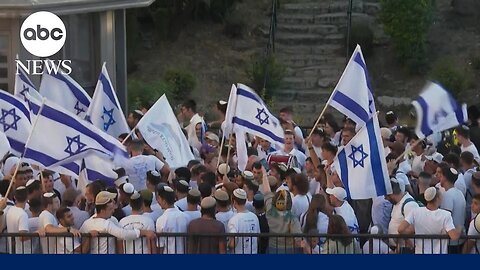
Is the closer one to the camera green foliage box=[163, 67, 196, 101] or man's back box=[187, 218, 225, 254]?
man's back box=[187, 218, 225, 254]

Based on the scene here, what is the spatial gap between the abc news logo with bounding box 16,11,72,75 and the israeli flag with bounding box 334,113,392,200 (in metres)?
9.34

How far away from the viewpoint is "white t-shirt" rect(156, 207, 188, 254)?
13539mm

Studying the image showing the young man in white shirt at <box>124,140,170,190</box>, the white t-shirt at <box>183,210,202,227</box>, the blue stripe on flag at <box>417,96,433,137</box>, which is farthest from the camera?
the young man in white shirt at <box>124,140,170,190</box>

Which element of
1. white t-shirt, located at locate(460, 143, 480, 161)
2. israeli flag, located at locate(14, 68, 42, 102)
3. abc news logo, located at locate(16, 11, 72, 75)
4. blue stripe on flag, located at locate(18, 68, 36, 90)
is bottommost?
white t-shirt, located at locate(460, 143, 480, 161)

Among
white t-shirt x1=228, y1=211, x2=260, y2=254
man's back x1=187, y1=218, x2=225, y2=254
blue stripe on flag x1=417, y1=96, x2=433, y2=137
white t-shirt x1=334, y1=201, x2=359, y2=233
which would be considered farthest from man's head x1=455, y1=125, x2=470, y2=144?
man's back x1=187, y1=218, x2=225, y2=254

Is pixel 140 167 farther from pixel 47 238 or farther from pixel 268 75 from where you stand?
pixel 268 75

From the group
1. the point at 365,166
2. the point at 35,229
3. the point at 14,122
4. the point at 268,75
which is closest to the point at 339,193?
the point at 365,166

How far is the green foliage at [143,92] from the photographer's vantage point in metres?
27.5

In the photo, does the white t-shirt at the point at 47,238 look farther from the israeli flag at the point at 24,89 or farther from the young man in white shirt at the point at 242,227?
the israeli flag at the point at 24,89

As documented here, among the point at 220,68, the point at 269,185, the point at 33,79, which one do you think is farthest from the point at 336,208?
the point at 220,68

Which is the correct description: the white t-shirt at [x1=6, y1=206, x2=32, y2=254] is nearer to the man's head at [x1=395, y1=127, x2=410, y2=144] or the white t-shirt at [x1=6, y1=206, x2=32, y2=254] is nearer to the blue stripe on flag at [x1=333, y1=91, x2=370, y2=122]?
the blue stripe on flag at [x1=333, y1=91, x2=370, y2=122]

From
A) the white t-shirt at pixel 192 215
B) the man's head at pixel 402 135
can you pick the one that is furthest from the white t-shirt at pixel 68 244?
the man's head at pixel 402 135

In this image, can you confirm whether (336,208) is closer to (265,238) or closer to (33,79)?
(265,238)

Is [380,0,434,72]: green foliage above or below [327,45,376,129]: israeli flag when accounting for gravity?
above
